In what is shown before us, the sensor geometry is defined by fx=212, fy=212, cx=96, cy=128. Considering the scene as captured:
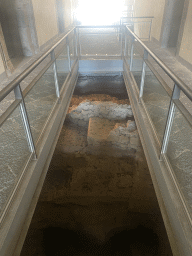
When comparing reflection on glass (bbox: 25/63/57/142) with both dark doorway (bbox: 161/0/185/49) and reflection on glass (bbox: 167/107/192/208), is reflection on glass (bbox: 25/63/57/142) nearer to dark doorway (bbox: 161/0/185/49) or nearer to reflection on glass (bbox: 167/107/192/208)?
reflection on glass (bbox: 167/107/192/208)

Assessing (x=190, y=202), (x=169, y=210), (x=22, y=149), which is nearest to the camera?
(x=190, y=202)

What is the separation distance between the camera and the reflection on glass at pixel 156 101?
219cm

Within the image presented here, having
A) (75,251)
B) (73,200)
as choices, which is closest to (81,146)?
(73,200)

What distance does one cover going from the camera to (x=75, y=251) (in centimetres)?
188

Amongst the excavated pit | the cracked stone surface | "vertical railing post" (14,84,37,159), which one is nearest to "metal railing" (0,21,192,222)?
"vertical railing post" (14,84,37,159)

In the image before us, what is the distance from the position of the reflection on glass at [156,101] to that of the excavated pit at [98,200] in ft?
1.88

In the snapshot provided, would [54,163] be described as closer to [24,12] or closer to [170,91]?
[170,91]

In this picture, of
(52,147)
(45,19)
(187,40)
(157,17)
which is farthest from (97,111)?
(157,17)

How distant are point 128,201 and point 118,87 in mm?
3620

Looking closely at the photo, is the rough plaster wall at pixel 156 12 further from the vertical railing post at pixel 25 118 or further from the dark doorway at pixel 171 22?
the vertical railing post at pixel 25 118

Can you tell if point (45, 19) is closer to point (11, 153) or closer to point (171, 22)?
point (171, 22)

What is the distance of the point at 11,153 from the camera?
5.98ft

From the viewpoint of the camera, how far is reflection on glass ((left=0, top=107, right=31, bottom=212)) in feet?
5.36

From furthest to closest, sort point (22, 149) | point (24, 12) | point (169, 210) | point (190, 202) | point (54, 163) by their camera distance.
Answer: point (24, 12), point (54, 163), point (22, 149), point (169, 210), point (190, 202)
